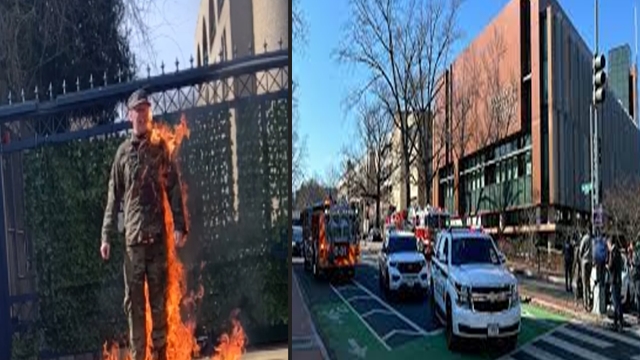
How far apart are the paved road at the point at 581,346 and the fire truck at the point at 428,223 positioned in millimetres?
827

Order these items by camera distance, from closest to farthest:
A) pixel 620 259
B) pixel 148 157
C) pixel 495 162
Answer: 1. pixel 148 157
2. pixel 495 162
3. pixel 620 259

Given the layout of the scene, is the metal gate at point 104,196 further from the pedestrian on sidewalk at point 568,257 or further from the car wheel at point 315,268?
the pedestrian on sidewalk at point 568,257

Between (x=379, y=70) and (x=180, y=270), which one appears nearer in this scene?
(x=180, y=270)

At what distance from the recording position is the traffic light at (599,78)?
4105mm

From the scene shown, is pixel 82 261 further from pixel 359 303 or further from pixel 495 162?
pixel 495 162

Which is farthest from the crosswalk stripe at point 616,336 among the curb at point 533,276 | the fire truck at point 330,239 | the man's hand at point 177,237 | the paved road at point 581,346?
the man's hand at point 177,237

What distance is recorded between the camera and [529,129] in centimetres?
398

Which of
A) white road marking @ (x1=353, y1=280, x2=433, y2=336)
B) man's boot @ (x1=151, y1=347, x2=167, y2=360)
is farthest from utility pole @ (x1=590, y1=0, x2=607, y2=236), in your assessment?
man's boot @ (x1=151, y1=347, x2=167, y2=360)

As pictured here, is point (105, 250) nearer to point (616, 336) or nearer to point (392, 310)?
point (392, 310)

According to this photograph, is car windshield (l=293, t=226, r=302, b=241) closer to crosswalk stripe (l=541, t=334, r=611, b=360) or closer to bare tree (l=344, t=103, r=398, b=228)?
bare tree (l=344, t=103, r=398, b=228)

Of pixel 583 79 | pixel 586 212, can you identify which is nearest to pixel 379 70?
pixel 583 79

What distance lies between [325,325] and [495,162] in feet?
4.67

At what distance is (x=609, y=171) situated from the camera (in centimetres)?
404

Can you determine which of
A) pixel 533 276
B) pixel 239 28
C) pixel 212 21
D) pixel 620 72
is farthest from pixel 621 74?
pixel 212 21
